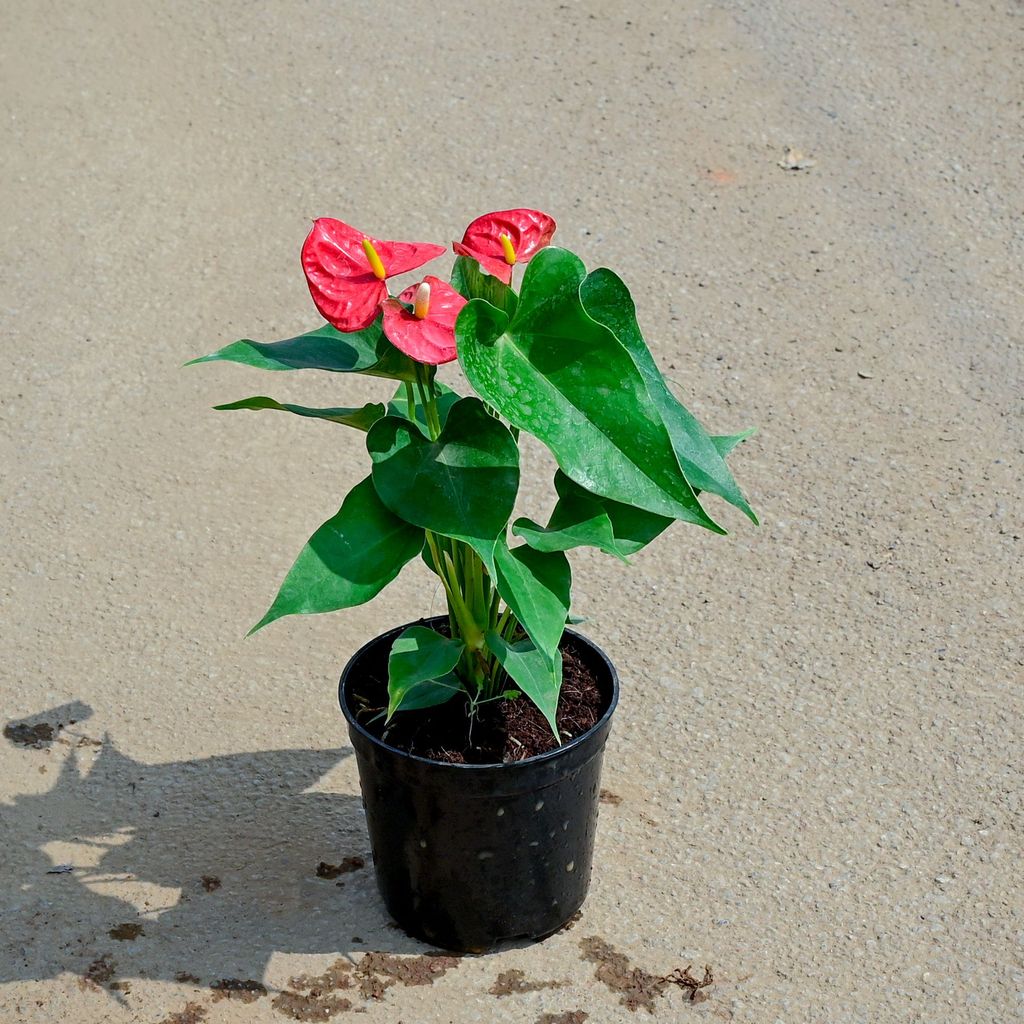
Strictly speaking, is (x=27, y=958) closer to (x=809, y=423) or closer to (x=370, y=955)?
(x=370, y=955)

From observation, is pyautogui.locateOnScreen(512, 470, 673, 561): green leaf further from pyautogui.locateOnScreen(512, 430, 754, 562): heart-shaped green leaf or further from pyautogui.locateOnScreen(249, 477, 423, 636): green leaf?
pyautogui.locateOnScreen(249, 477, 423, 636): green leaf

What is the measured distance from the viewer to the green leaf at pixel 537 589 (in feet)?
5.93

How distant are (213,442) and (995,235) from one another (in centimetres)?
240

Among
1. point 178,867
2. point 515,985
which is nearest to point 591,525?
point 515,985

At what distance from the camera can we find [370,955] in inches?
86.7

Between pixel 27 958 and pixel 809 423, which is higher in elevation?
pixel 809 423

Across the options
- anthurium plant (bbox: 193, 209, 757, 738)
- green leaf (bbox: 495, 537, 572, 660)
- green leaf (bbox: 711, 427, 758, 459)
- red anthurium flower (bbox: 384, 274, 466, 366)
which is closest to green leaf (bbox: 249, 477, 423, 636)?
anthurium plant (bbox: 193, 209, 757, 738)

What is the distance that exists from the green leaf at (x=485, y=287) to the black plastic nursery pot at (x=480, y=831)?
2.15ft

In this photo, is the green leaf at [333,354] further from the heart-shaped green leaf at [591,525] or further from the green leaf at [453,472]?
the heart-shaped green leaf at [591,525]

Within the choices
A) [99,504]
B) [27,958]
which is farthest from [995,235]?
[27,958]

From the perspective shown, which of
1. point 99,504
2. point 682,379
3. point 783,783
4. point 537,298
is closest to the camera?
point 537,298

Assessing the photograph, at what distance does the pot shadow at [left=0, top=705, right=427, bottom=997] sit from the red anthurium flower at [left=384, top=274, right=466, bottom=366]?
1043mm

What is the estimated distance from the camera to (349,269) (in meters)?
1.75

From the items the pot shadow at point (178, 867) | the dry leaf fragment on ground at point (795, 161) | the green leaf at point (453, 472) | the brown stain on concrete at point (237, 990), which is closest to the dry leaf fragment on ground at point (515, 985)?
the pot shadow at point (178, 867)
